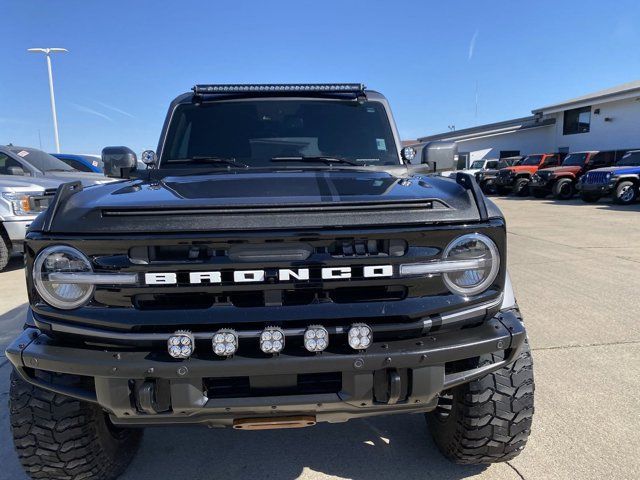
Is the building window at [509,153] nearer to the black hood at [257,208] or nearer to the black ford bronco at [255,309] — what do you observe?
the black hood at [257,208]

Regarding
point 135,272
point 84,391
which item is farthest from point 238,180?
point 84,391

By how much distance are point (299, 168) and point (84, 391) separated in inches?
63.9

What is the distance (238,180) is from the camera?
90.7 inches

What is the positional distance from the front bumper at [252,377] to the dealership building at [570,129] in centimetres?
1700

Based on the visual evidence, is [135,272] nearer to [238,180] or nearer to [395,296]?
[238,180]

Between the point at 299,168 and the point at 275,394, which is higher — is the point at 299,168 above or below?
above

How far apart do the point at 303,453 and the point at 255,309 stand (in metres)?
1.22

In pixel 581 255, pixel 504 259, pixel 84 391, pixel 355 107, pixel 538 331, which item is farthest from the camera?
pixel 581 255

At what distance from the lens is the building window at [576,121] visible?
25.5 m

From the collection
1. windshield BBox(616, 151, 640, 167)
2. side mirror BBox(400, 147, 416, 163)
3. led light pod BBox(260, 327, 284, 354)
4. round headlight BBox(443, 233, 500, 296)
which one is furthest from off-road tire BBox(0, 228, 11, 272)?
windshield BBox(616, 151, 640, 167)

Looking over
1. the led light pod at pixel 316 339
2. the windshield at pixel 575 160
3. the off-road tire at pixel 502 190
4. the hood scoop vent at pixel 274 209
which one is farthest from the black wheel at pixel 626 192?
the led light pod at pixel 316 339

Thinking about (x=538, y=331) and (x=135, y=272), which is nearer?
(x=135, y=272)

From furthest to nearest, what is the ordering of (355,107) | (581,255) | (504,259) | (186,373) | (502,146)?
(502,146)
(581,255)
(355,107)
(504,259)
(186,373)

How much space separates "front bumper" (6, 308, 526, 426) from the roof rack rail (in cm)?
206
